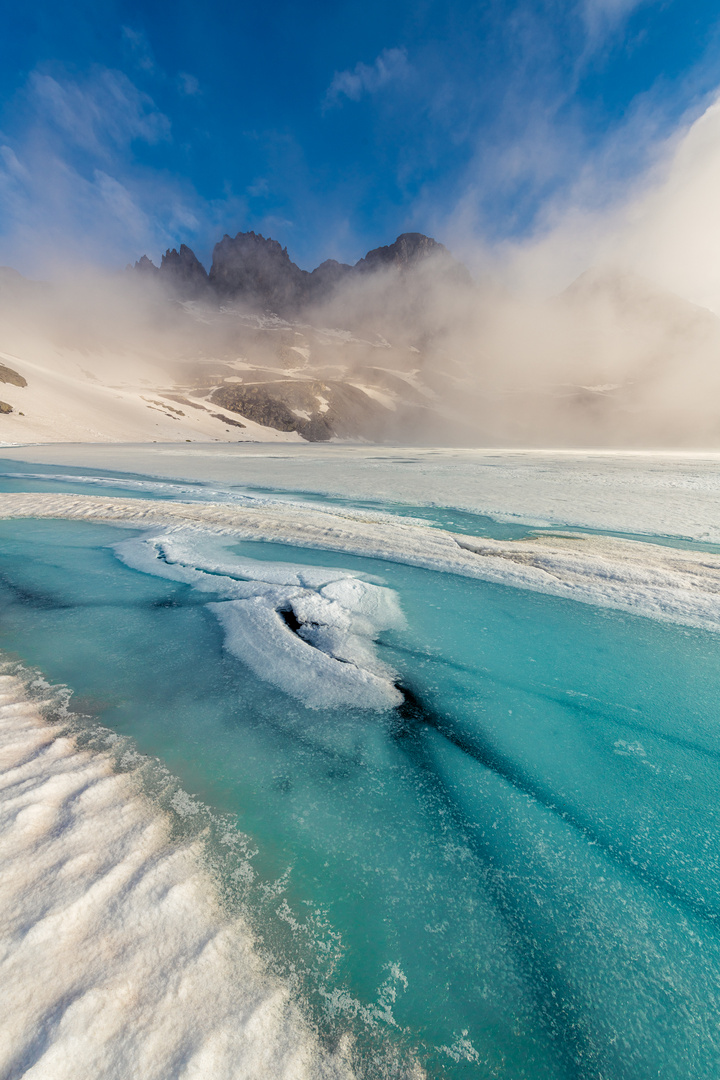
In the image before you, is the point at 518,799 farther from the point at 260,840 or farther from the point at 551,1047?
the point at 260,840

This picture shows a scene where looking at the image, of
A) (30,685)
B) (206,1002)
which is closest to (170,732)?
(30,685)

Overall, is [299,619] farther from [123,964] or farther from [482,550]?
[482,550]

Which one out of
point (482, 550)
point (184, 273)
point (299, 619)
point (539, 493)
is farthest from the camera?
point (184, 273)

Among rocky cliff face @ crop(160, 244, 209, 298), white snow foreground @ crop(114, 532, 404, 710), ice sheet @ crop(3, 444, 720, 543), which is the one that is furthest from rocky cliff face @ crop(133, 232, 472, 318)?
white snow foreground @ crop(114, 532, 404, 710)

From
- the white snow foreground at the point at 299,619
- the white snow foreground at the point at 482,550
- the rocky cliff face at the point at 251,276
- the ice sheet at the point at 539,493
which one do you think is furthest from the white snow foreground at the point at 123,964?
the rocky cliff face at the point at 251,276

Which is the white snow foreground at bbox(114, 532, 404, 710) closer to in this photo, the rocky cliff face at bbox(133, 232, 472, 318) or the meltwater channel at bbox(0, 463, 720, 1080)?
the meltwater channel at bbox(0, 463, 720, 1080)

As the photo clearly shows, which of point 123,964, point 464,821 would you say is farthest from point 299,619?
point 123,964
